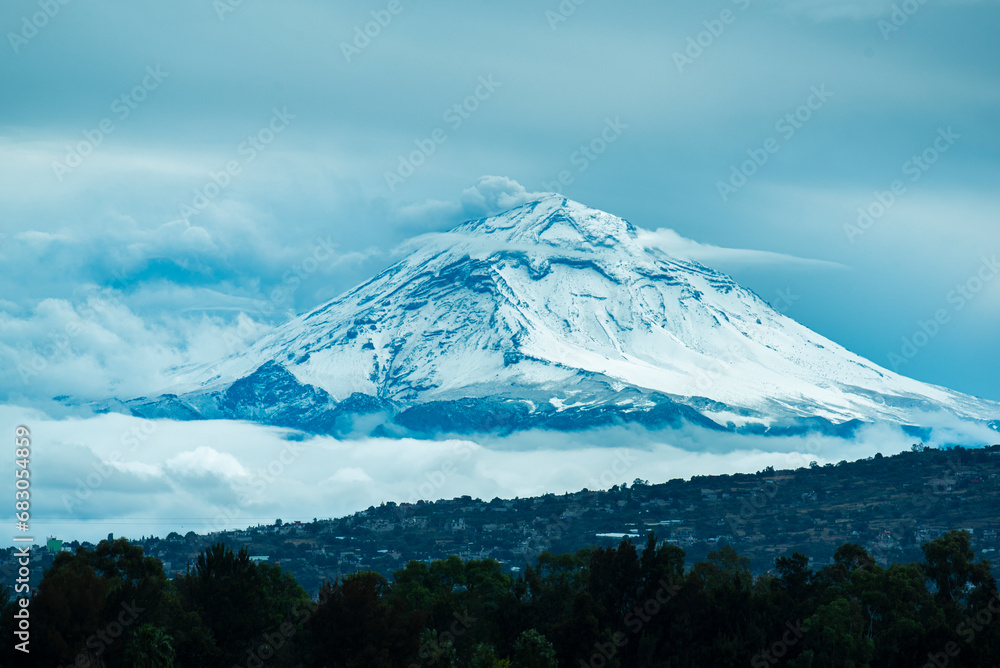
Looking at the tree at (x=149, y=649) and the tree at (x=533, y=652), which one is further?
the tree at (x=533, y=652)

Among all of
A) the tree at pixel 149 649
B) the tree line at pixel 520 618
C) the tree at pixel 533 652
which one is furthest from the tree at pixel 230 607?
→ the tree at pixel 533 652

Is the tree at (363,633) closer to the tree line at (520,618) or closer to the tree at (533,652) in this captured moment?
the tree line at (520,618)

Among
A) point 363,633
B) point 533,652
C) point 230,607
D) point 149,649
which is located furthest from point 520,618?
point 149,649

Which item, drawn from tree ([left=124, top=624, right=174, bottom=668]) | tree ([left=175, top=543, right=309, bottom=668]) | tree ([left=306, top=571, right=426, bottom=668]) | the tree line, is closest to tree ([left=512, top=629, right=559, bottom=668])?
the tree line

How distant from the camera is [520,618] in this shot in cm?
10094

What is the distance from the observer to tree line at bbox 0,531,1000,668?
83.9 meters

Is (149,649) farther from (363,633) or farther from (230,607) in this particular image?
(363,633)

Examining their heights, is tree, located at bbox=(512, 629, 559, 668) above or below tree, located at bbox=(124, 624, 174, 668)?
below

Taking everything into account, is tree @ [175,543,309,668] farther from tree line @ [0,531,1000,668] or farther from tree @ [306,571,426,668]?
tree @ [306,571,426,668]

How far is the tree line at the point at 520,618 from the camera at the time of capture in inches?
3302

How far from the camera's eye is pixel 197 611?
9269cm

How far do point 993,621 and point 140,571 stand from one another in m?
61.6

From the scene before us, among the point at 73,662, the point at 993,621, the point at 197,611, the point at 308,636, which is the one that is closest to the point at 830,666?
the point at 993,621

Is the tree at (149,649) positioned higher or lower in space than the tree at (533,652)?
higher
